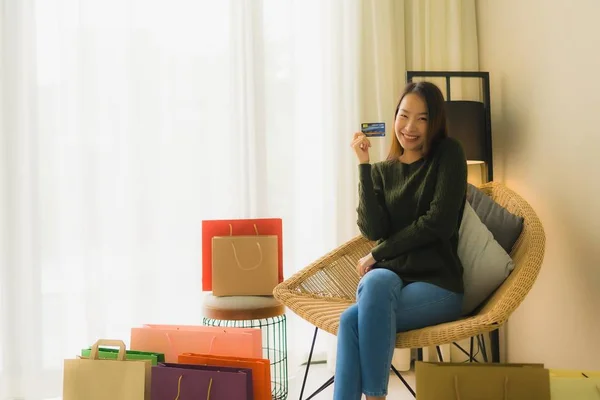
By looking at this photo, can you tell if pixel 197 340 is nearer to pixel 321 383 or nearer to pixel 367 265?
pixel 367 265

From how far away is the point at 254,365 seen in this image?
1.48 meters

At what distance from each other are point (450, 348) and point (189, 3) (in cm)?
212

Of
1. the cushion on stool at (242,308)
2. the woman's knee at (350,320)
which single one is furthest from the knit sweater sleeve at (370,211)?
the cushion on stool at (242,308)

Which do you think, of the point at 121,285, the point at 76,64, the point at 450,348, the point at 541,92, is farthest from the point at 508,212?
the point at 76,64

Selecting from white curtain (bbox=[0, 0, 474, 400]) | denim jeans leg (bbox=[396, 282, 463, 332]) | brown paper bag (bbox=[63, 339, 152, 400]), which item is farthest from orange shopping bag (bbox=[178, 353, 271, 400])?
white curtain (bbox=[0, 0, 474, 400])

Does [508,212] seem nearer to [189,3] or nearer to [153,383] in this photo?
[153,383]

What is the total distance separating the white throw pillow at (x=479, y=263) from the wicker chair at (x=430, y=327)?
0.03 metres

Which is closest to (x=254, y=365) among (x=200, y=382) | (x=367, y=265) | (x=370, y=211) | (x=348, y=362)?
(x=200, y=382)

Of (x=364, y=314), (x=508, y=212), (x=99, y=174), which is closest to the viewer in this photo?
(x=364, y=314)

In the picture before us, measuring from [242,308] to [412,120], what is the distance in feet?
2.96

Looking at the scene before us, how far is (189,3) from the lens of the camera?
8.37 feet

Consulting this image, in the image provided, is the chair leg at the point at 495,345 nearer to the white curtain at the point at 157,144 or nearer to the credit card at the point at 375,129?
the white curtain at the point at 157,144

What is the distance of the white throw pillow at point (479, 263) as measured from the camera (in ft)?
5.47

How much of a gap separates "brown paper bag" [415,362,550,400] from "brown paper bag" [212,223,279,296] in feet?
2.94
